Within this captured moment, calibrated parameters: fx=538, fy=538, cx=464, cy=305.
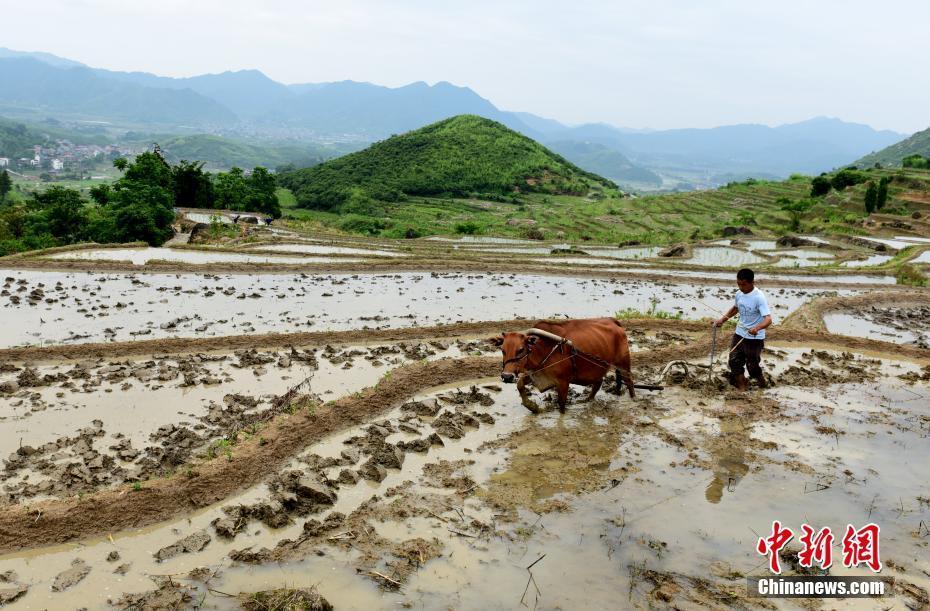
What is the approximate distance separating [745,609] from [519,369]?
3813 millimetres

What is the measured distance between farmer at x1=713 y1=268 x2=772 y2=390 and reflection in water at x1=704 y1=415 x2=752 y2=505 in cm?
116

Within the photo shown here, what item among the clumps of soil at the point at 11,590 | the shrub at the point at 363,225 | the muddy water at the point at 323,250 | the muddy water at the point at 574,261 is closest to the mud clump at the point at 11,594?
the clumps of soil at the point at 11,590

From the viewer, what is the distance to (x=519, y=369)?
7.49 meters

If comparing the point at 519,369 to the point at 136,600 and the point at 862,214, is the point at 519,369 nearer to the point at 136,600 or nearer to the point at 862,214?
the point at 136,600

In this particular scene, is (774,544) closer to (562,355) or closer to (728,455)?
(728,455)

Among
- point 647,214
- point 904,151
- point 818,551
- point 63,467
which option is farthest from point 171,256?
point 904,151

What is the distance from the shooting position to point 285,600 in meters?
4.30

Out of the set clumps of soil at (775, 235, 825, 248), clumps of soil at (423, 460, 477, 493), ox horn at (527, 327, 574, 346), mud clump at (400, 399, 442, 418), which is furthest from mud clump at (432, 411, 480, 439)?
clumps of soil at (775, 235, 825, 248)

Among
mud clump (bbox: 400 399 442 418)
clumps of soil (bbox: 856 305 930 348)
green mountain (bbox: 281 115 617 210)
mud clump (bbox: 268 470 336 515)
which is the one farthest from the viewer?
green mountain (bbox: 281 115 617 210)

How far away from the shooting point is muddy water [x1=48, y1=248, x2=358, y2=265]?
61.8ft

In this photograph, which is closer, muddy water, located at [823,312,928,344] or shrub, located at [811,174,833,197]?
muddy water, located at [823,312,928,344]

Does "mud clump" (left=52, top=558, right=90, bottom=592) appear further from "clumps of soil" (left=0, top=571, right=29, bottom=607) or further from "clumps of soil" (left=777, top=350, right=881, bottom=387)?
"clumps of soil" (left=777, top=350, right=881, bottom=387)

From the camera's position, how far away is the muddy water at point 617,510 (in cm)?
462

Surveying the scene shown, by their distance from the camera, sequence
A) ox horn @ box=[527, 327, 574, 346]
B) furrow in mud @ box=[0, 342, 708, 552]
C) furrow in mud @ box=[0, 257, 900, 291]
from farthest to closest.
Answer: furrow in mud @ box=[0, 257, 900, 291] → ox horn @ box=[527, 327, 574, 346] → furrow in mud @ box=[0, 342, 708, 552]
